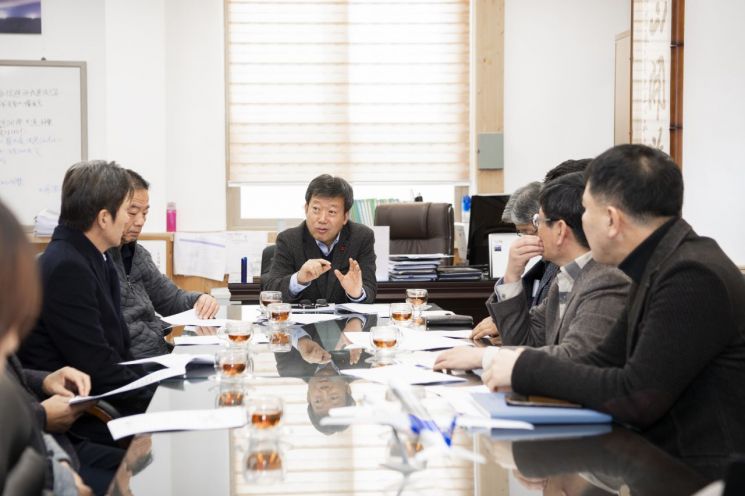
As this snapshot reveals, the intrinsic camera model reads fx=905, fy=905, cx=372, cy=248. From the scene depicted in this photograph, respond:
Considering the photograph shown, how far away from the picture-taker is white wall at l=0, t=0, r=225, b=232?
631 centimetres

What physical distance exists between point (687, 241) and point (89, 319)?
1.64 metres

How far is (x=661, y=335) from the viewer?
5.81 feet

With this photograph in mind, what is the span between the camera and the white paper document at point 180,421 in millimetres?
1780

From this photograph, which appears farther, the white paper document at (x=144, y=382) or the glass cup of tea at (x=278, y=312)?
the glass cup of tea at (x=278, y=312)

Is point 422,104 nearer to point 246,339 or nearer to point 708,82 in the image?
point 708,82

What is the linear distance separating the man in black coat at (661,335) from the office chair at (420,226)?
3698mm

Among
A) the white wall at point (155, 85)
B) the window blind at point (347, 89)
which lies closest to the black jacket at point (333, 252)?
the white wall at point (155, 85)

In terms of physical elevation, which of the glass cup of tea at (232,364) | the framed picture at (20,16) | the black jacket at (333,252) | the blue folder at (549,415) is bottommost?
the blue folder at (549,415)

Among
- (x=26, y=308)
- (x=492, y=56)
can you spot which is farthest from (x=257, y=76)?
(x=26, y=308)

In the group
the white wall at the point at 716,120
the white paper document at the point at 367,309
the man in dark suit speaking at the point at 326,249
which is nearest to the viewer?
the white paper document at the point at 367,309

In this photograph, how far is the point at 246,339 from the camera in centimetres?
266

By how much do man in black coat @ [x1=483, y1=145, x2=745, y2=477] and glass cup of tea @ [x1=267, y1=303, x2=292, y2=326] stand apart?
130cm

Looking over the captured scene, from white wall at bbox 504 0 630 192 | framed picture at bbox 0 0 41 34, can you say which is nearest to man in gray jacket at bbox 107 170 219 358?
framed picture at bbox 0 0 41 34

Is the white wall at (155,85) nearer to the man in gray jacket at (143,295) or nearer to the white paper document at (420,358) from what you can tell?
the man in gray jacket at (143,295)
